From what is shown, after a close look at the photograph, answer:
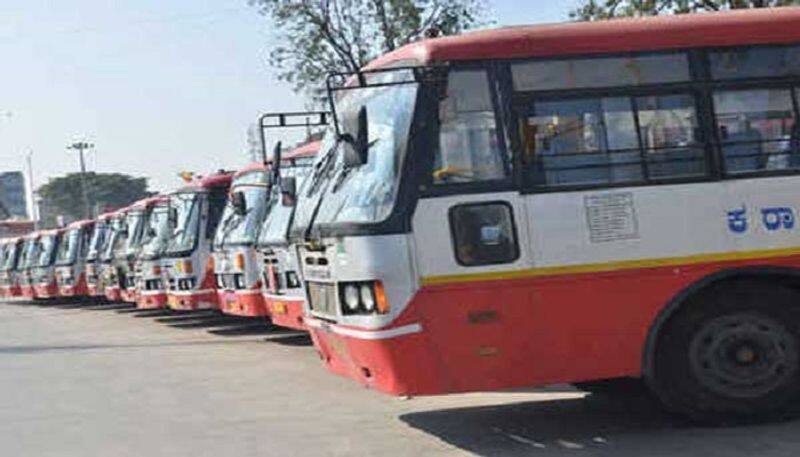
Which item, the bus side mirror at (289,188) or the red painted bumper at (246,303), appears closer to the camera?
the bus side mirror at (289,188)

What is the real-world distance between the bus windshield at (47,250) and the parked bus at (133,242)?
8.69 m

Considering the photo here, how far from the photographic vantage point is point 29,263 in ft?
120

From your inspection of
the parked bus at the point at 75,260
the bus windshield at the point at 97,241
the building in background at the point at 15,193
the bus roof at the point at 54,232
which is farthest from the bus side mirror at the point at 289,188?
the building in background at the point at 15,193

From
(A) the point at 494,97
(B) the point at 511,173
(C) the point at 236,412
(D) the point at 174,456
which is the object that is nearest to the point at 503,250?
(B) the point at 511,173

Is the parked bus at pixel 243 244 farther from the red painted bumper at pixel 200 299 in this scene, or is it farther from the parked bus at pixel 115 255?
the parked bus at pixel 115 255

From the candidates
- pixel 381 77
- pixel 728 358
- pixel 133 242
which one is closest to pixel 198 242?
pixel 133 242

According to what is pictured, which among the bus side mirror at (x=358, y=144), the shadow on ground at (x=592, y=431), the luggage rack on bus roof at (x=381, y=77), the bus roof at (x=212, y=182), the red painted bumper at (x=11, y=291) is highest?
the luggage rack on bus roof at (x=381, y=77)

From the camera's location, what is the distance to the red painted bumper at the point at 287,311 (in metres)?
13.5

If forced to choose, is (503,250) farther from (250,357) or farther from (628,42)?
(250,357)

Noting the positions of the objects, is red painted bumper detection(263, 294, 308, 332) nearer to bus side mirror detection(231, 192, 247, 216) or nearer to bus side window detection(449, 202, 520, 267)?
bus side mirror detection(231, 192, 247, 216)

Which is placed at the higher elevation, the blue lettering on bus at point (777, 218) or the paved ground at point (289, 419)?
the blue lettering on bus at point (777, 218)

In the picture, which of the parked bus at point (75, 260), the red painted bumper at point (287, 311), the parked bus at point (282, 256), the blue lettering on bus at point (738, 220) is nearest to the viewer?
the blue lettering on bus at point (738, 220)

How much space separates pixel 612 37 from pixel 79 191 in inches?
4011

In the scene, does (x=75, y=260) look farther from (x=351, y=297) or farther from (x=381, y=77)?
Result: (x=351, y=297)
